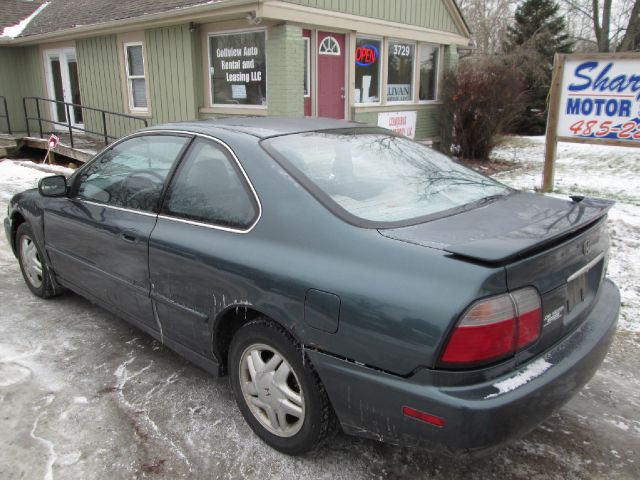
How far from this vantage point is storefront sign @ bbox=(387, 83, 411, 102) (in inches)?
476

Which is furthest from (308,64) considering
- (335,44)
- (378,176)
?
(378,176)

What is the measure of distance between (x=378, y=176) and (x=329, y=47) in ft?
26.9

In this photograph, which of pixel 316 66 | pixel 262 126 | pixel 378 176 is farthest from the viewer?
pixel 316 66

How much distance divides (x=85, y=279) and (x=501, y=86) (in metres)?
9.84

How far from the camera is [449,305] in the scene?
1.86 meters

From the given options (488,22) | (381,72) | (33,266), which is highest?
(488,22)

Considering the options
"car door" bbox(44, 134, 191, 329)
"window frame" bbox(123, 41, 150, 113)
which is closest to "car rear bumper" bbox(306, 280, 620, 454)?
"car door" bbox(44, 134, 191, 329)

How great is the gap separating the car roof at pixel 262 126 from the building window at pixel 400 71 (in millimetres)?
9148

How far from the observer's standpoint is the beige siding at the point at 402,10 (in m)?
9.91

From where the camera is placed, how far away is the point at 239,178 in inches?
104

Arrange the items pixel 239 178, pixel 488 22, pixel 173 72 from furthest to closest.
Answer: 1. pixel 488 22
2. pixel 173 72
3. pixel 239 178

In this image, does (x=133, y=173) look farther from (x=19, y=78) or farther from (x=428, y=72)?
(x=19, y=78)

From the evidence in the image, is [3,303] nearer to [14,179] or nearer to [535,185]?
[14,179]

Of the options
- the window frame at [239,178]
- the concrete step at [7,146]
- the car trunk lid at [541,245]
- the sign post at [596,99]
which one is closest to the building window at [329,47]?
the sign post at [596,99]
